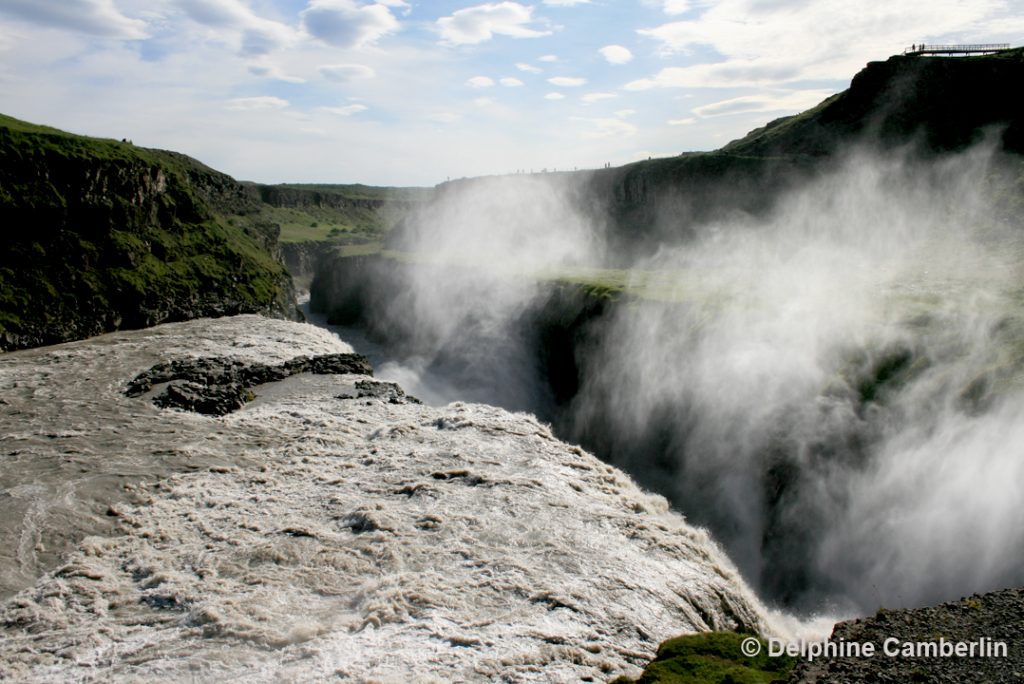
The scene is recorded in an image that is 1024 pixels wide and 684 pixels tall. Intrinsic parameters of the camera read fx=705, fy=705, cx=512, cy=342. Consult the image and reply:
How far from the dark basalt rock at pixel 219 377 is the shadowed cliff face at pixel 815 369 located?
8.86 meters

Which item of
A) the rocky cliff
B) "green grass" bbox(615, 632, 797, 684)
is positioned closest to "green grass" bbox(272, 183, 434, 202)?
the rocky cliff

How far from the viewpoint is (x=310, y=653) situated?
12.1 meters

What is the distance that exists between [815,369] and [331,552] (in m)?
17.6

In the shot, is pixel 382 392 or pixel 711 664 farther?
pixel 382 392

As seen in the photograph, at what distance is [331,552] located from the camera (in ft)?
51.5

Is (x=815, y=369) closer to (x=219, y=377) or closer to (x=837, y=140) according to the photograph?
(x=219, y=377)

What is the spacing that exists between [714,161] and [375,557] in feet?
148

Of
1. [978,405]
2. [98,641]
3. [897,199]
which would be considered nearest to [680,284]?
[897,199]

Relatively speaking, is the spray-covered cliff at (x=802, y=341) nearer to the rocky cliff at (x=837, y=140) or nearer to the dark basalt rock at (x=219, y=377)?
the rocky cliff at (x=837, y=140)

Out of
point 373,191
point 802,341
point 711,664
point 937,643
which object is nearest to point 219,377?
point 802,341

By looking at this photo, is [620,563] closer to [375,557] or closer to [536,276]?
[375,557]

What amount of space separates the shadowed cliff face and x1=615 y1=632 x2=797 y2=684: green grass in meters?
8.58

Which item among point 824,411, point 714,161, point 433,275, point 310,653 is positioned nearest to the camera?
point 310,653

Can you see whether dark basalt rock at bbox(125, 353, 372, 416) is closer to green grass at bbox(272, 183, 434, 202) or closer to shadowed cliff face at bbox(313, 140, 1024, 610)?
shadowed cliff face at bbox(313, 140, 1024, 610)
